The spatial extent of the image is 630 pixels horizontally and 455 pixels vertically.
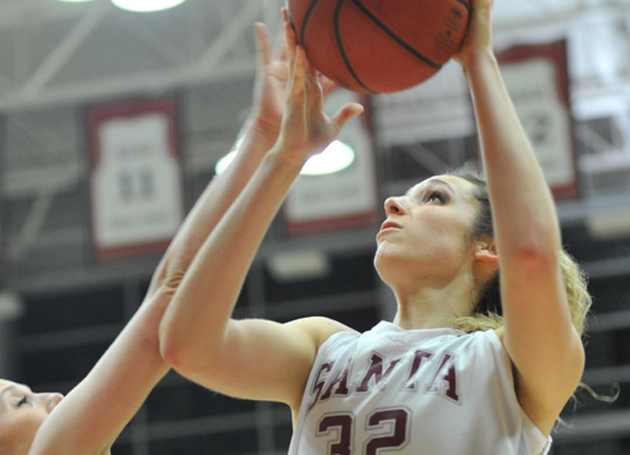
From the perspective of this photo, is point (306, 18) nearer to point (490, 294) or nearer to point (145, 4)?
point (490, 294)

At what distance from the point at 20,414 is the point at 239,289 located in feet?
3.17

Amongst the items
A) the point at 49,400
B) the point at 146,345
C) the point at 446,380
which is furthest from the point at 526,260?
the point at 49,400

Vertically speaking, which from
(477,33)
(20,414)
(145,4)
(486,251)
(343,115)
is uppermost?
(145,4)

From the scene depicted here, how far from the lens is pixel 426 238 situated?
2.21 metres

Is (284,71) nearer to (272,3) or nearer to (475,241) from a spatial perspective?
(475,241)

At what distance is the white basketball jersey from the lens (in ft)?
6.29

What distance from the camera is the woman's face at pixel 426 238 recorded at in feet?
7.17

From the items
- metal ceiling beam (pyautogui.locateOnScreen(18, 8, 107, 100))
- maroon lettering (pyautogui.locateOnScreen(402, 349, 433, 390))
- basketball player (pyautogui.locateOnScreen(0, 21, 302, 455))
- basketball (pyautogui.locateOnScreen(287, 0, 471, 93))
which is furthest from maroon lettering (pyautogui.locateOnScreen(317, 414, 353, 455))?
metal ceiling beam (pyautogui.locateOnScreen(18, 8, 107, 100))

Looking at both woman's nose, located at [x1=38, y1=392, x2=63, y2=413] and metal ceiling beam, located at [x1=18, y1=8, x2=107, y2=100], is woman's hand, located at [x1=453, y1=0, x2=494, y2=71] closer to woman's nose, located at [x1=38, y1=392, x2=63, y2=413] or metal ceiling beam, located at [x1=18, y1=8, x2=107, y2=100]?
woman's nose, located at [x1=38, y1=392, x2=63, y2=413]

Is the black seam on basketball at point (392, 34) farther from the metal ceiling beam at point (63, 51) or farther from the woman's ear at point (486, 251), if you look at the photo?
the metal ceiling beam at point (63, 51)

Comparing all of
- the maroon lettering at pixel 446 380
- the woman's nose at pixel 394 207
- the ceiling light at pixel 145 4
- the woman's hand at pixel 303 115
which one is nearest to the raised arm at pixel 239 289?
the woman's hand at pixel 303 115

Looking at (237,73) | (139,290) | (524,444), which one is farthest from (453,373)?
(139,290)

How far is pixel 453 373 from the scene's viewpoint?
6.52 ft

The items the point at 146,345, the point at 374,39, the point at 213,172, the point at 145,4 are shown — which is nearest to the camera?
the point at 374,39
